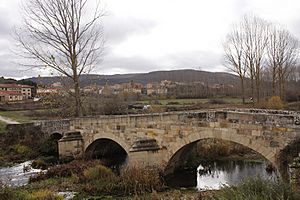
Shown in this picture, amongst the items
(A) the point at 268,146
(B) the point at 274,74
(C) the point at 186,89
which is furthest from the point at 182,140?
(C) the point at 186,89

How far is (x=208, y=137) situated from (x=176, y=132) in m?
1.55

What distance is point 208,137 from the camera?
35.8 ft

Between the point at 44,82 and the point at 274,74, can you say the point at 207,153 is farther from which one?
the point at 274,74

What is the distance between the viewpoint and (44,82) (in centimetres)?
1944

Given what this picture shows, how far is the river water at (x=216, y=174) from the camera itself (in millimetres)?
12285

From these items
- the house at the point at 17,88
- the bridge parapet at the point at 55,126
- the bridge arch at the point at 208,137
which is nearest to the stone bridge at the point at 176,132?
the bridge arch at the point at 208,137

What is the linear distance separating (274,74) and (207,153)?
48.2 ft

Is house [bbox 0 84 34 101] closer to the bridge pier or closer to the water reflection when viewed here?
the bridge pier

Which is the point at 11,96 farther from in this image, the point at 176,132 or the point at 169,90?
the point at 176,132

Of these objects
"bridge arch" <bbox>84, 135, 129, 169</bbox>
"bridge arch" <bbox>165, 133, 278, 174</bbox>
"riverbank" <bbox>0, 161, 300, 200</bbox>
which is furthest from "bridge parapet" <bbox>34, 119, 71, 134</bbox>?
"bridge arch" <bbox>165, 133, 278, 174</bbox>

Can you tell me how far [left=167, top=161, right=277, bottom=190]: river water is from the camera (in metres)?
12.3

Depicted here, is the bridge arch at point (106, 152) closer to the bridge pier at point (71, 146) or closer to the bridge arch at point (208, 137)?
the bridge pier at point (71, 146)

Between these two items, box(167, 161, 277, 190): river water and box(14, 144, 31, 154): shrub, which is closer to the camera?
box(167, 161, 277, 190): river water

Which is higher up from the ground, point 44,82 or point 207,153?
point 44,82
